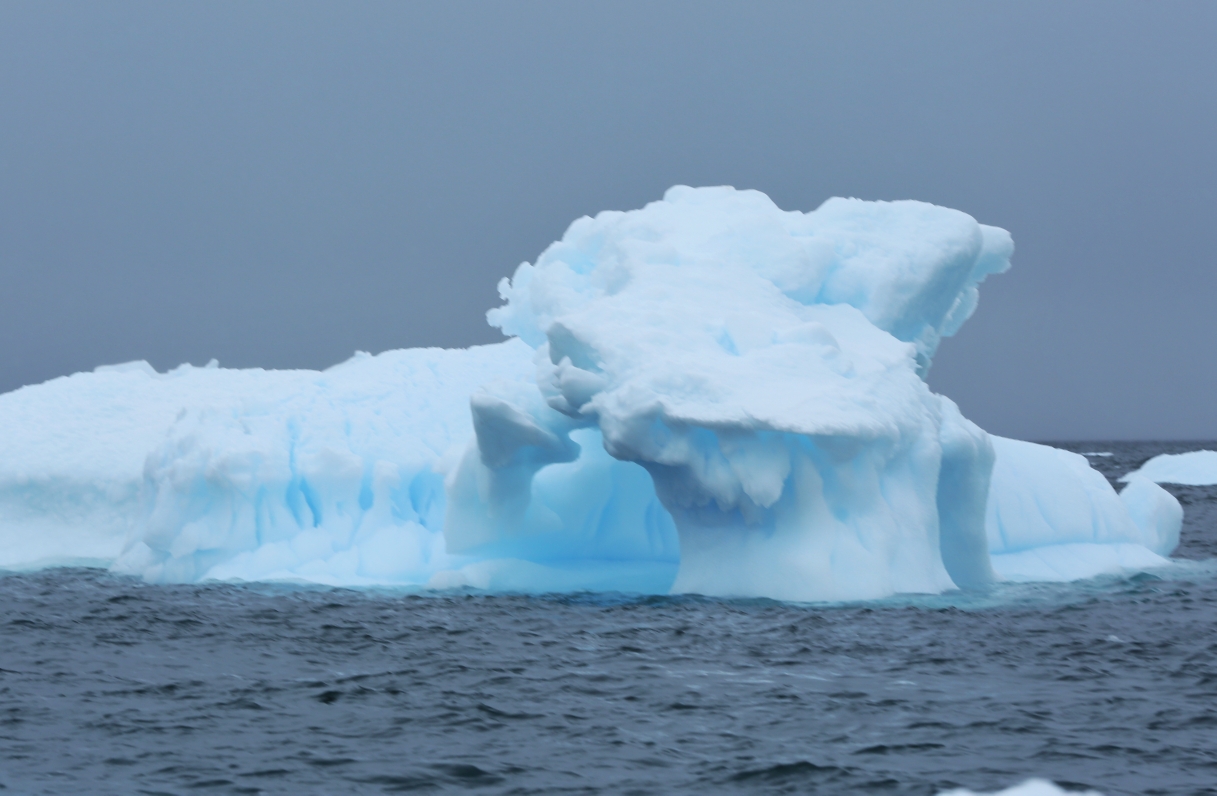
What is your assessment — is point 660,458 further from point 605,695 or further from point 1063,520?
point 1063,520

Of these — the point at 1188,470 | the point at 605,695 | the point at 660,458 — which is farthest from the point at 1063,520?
the point at 1188,470

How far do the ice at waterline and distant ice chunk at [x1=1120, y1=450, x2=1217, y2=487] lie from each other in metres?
28.3

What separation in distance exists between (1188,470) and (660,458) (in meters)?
37.2

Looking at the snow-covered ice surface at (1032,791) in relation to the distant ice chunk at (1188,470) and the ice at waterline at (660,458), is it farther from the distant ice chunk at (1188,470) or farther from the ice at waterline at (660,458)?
the distant ice chunk at (1188,470)

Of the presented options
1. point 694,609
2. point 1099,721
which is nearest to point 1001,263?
point 694,609

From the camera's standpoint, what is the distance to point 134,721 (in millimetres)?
9227

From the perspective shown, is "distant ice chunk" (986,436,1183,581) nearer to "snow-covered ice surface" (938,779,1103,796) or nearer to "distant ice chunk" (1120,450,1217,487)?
"snow-covered ice surface" (938,779,1103,796)

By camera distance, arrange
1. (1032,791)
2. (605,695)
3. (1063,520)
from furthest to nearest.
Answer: (1063,520) < (605,695) < (1032,791)

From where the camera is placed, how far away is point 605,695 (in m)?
9.85

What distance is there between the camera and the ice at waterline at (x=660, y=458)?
13891 mm

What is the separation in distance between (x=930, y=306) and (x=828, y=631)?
6017 millimetres

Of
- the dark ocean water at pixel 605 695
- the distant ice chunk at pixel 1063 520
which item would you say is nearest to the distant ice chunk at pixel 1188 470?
the distant ice chunk at pixel 1063 520

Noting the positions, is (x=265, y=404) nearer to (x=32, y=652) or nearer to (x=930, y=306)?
(x=32, y=652)

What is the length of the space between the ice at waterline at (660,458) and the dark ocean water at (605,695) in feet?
3.23
